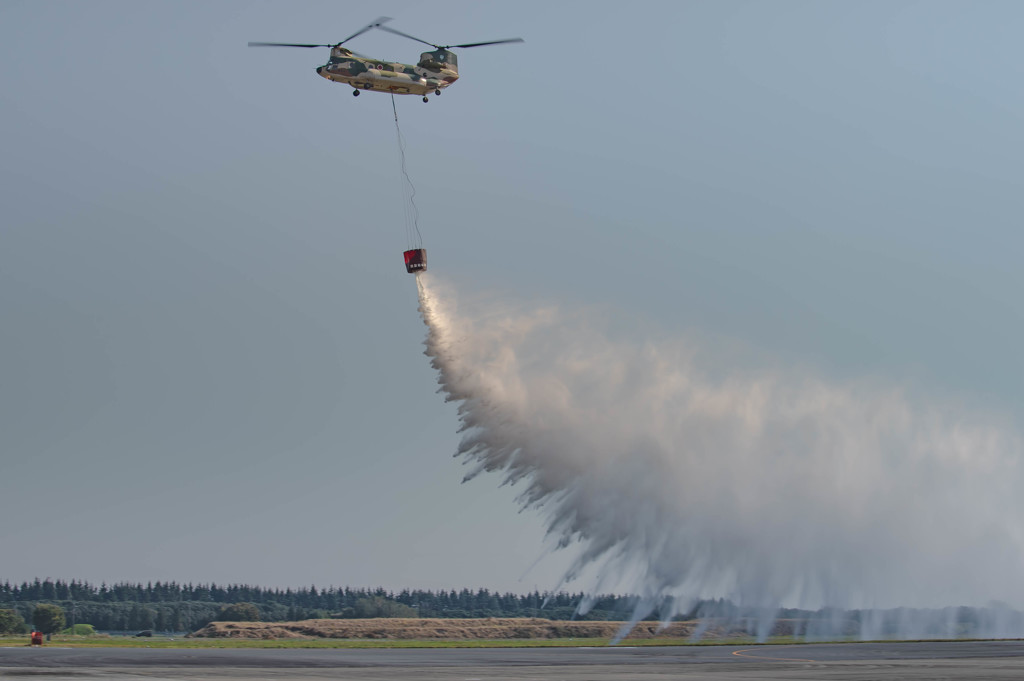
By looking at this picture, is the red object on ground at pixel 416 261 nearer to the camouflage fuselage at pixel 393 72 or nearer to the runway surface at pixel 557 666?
the camouflage fuselage at pixel 393 72

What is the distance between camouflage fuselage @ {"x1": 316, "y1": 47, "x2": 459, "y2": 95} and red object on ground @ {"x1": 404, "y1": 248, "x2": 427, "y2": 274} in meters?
12.6

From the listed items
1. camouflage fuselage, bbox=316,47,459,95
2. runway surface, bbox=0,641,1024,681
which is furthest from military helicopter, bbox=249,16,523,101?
runway surface, bbox=0,641,1024,681

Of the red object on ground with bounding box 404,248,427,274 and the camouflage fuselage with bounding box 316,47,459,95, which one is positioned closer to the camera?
the camouflage fuselage with bounding box 316,47,459,95

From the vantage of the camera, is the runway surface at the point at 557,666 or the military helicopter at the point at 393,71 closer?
the runway surface at the point at 557,666

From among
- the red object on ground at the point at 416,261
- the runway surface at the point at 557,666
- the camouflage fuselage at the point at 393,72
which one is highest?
the camouflage fuselage at the point at 393,72

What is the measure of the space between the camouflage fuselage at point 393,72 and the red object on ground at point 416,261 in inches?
495

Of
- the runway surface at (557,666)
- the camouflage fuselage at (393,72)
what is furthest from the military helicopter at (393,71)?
the runway surface at (557,666)

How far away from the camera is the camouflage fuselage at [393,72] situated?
76.4 meters

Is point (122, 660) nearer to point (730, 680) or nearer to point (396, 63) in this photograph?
point (730, 680)

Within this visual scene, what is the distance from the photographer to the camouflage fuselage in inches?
3007

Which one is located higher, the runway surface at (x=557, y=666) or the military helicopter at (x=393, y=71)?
the military helicopter at (x=393, y=71)

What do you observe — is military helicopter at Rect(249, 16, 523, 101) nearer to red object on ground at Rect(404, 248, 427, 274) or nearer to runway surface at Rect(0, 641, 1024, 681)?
red object on ground at Rect(404, 248, 427, 274)

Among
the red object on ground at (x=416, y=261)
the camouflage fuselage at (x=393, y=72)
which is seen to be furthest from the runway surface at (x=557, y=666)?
the camouflage fuselage at (x=393, y=72)

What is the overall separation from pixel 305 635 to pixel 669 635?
134 ft
